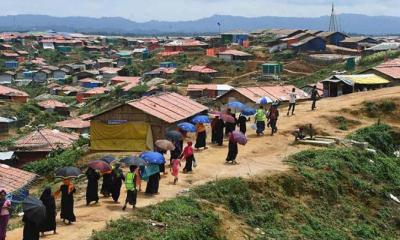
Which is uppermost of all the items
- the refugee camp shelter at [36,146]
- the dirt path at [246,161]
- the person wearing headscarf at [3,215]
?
the person wearing headscarf at [3,215]

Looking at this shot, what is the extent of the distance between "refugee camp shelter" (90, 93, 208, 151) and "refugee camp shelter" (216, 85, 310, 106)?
11.6 metres

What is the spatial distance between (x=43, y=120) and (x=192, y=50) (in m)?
39.3

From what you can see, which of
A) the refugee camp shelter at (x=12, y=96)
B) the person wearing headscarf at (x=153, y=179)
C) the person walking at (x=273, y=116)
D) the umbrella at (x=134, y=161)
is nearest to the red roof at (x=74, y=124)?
the refugee camp shelter at (x=12, y=96)

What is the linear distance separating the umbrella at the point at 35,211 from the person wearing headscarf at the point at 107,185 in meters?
3.37

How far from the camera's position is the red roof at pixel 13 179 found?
2053cm

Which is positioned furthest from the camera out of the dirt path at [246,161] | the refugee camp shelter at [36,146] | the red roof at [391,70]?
the red roof at [391,70]

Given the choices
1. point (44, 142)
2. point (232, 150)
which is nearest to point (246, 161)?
point (232, 150)

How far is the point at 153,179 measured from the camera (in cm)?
1538

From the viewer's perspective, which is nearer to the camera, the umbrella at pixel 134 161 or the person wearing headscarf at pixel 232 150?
the umbrella at pixel 134 161

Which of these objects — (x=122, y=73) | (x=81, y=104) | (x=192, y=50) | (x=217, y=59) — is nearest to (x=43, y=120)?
(x=81, y=104)

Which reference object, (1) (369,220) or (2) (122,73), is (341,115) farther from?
(2) (122,73)

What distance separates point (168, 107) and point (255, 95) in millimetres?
11880

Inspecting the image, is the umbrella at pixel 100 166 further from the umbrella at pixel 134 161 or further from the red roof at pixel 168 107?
the red roof at pixel 168 107

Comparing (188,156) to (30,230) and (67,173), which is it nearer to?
(67,173)
